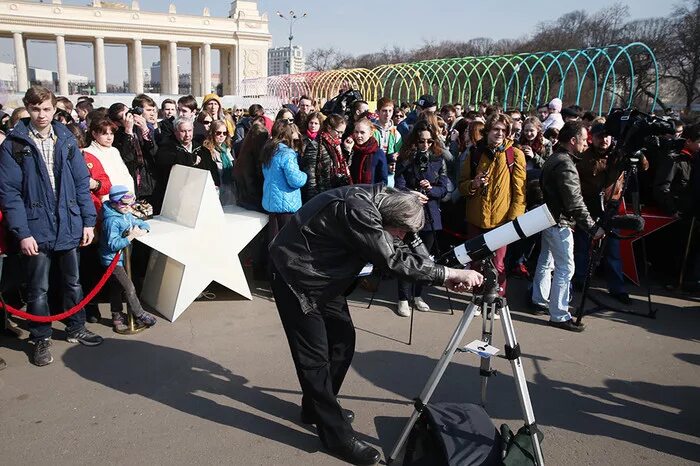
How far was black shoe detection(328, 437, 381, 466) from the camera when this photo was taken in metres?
3.04

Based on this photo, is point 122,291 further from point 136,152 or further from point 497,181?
point 497,181

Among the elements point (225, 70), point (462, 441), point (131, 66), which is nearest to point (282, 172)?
point (462, 441)

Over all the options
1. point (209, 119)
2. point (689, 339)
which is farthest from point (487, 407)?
point (209, 119)

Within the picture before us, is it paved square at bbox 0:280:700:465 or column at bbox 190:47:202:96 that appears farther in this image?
column at bbox 190:47:202:96

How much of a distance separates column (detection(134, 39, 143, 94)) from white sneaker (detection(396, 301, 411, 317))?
74.9 metres

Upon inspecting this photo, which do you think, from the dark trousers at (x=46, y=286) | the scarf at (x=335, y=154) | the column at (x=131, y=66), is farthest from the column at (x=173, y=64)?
the dark trousers at (x=46, y=286)

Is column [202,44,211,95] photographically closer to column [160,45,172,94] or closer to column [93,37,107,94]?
column [160,45,172,94]

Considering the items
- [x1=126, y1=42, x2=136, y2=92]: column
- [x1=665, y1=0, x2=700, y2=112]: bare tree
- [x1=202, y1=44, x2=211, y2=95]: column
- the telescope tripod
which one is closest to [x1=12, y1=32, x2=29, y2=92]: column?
[x1=126, y1=42, x2=136, y2=92]: column

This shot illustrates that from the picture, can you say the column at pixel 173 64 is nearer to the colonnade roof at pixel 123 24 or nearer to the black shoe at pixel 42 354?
the colonnade roof at pixel 123 24

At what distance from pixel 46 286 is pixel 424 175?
12.4ft

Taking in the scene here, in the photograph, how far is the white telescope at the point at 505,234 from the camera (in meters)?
2.78

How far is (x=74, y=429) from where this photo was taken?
3.33m

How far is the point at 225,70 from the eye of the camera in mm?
81562

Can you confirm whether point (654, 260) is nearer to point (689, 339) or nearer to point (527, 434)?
point (689, 339)
